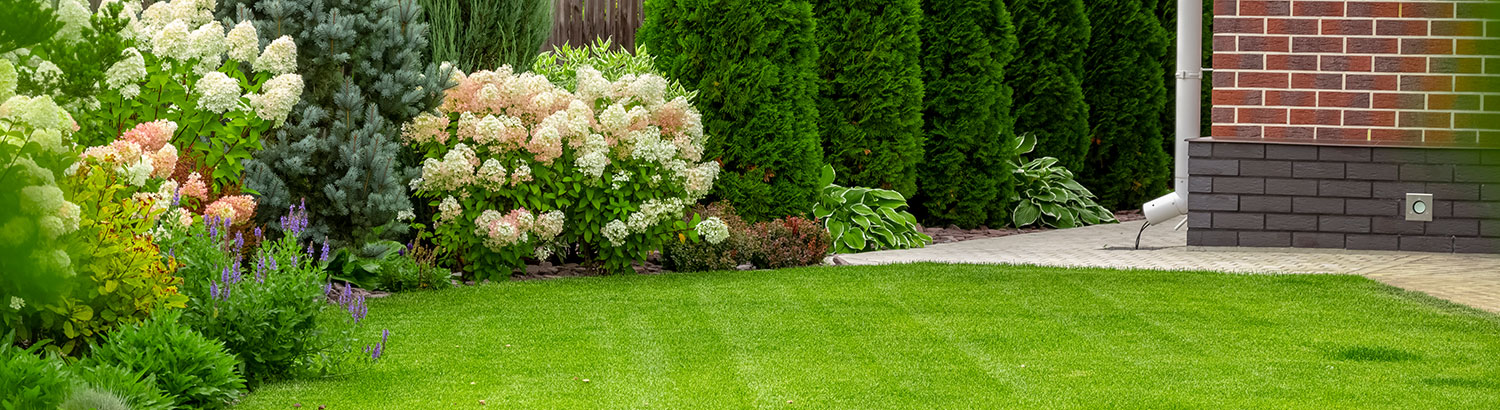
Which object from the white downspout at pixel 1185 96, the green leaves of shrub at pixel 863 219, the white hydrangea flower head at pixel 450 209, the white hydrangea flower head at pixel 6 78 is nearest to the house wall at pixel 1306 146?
the white downspout at pixel 1185 96

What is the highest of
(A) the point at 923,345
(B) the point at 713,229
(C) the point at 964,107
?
(C) the point at 964,107

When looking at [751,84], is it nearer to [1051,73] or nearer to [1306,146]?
[1306,146]

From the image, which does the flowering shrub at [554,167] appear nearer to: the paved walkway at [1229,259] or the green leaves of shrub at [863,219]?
the paved walkway at [1229,259]

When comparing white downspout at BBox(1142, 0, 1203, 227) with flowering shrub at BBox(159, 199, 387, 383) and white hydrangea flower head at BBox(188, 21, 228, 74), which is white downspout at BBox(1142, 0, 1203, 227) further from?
flowering shrub at BBox(159, 199, 387, 383)

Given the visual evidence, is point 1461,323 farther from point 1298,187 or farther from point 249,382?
point 249,382

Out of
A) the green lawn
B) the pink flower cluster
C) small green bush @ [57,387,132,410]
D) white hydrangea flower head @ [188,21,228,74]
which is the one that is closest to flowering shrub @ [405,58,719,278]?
the green lawn

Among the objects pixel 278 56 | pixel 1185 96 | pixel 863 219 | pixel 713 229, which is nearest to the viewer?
pixel 278 56

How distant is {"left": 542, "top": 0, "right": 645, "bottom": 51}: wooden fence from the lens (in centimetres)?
940

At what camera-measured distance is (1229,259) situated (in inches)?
313

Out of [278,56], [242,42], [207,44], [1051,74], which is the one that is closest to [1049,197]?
[1051,74]

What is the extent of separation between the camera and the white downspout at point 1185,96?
883 centimetres

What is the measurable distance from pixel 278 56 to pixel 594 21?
14.0ft

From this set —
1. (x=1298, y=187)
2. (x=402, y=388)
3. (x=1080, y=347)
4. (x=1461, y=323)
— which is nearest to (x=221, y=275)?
(x=402, y=388)

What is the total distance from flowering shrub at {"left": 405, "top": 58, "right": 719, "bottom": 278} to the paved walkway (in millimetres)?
1679
